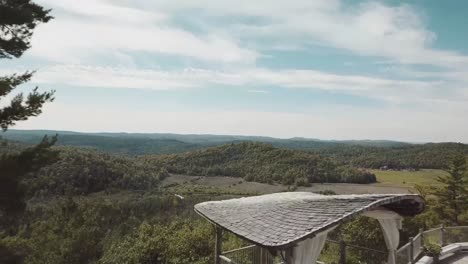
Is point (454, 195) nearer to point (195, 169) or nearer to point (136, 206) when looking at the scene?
point (136, 206)

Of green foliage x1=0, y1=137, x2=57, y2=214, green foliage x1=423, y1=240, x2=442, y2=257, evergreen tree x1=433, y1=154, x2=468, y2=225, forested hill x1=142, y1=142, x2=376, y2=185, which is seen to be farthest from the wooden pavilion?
forested hill x1=142, y1=142, x2=376, y2=185

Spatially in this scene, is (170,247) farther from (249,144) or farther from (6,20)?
(249,144)

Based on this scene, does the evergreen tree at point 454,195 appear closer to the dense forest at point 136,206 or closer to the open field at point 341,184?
the dense forest at point 136,206

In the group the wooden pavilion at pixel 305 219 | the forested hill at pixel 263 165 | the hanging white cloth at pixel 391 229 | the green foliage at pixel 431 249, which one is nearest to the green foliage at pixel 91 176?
the forested hill at pixel 263 165

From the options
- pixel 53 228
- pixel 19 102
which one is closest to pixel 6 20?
pixel 19 102

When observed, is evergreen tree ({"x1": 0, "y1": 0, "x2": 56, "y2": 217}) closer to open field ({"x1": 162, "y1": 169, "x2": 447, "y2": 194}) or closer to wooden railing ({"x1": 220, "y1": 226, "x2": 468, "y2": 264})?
wooden railing ({"x1": 220, "y1": 226, "x2": 468, "y2": 264})

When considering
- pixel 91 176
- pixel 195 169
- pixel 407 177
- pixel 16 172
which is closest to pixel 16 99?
pixel 16 172
